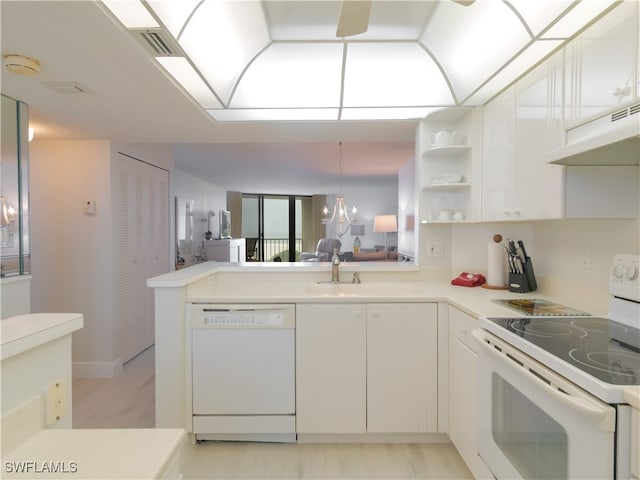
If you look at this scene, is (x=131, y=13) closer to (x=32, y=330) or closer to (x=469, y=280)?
(x=32, y=330)

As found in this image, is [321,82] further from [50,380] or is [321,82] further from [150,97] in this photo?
[50,380]

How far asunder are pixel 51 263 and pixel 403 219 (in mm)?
4872

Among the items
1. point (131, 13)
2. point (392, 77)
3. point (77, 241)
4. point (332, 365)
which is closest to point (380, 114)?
point (392, 77)

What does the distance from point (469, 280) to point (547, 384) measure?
1466 millimetres

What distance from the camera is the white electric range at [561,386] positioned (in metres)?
0.91

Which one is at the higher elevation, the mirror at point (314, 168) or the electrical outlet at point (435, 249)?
the mirror at point (314, 168)

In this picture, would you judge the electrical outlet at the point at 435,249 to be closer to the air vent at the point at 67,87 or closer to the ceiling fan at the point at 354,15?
the ceiling fan at the point at 354,15

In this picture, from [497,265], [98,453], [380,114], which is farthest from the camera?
[380,114]

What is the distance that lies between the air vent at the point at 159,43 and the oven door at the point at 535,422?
6.31 ft

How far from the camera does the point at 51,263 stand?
3.20 m

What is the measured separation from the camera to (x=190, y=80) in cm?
216

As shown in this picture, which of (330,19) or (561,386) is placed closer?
(561,386)

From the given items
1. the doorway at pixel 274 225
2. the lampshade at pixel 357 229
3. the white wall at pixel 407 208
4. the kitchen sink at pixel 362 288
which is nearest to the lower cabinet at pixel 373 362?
the kitchen sink at pixel 362 288

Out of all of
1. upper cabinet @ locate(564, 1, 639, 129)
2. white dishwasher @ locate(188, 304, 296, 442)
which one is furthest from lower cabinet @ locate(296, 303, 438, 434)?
upper cabinet @ locate(564, 1, 639, 129)
